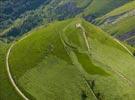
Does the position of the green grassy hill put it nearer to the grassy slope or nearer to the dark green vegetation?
the dark green vegetation

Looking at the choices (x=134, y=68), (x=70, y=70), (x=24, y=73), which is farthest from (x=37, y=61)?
(x=134, y=68)

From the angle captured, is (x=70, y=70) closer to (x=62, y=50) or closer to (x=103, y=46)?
(x=62, y=50)

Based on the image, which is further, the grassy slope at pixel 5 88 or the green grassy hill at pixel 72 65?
the grassy slope at pixel 5 88

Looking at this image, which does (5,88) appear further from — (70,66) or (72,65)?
(72,65)

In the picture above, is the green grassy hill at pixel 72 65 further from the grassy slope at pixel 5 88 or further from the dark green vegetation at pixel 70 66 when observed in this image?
the grassy slope at pixel 5 88

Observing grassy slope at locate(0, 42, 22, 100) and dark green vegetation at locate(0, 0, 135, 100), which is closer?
dark green vegetation at locate(0, 0, 135, 100)

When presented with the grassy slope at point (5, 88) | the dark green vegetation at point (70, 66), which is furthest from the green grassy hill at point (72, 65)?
the grassy slope at point (5, 88)

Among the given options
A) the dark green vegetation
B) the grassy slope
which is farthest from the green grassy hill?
the grassy slope

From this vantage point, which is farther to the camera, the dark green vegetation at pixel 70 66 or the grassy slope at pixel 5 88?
the grassy slope at pixel 5 88
